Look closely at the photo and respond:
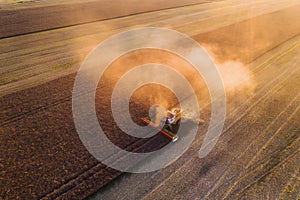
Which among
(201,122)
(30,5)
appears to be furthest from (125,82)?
(30,5)

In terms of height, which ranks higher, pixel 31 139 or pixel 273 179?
pixel 273 179

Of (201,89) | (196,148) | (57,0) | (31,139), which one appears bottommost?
(31,139)

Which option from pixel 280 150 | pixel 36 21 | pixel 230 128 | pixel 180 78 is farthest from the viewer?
pixel 36 21

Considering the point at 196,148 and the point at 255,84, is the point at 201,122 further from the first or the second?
the point at 255,84

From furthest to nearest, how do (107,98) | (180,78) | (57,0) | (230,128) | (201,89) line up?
(57,0) → (180,78) → (201,89) → (107,98) → (230,128)

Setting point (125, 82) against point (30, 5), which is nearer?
point (125, 82)

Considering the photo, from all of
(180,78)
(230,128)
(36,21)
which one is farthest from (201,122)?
(36,21)
